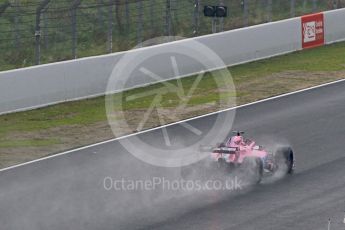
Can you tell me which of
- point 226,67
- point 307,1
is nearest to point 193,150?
point 226,67

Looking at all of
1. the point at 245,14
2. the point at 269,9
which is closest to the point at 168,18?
the point at 245,14

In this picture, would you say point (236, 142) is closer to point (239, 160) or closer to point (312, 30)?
point (239, 160)

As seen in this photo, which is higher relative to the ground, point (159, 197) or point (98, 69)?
point (98, 69)

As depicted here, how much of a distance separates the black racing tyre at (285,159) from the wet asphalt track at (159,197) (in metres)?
0.22

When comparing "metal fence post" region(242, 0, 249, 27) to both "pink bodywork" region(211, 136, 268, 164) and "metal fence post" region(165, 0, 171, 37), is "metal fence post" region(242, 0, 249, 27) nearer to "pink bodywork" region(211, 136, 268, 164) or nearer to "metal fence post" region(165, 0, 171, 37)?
"metal fence post" region(165, 0, 171, 37)

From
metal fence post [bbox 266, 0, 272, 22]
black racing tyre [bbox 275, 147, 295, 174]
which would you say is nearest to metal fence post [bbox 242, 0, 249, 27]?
metal fence post [bbox 266, 0, 272, 22]

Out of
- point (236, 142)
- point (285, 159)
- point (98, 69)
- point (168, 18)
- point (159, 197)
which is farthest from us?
point (168, 18)

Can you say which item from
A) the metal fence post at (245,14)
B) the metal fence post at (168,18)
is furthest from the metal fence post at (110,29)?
the metal fence post at (245,14)

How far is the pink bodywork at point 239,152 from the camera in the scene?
18672 mm

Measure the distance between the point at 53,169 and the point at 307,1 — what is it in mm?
21762

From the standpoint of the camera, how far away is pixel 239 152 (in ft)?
61.4

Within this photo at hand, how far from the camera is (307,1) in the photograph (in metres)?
40.0

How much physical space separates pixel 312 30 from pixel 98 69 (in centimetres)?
1078

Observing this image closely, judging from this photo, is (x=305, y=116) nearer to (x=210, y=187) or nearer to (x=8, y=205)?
(x=210, y=187)
